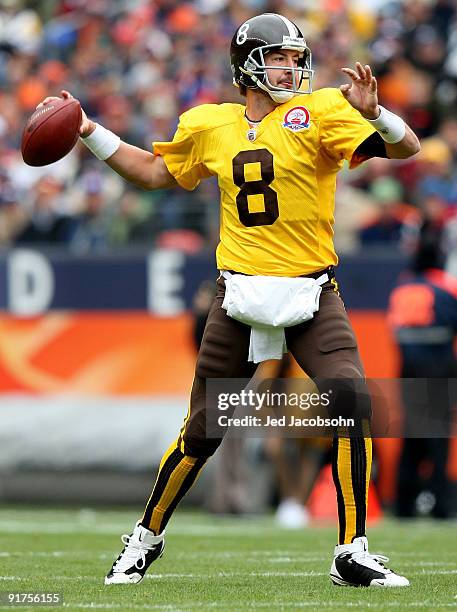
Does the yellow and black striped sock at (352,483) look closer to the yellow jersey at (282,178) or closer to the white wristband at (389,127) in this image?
the yellow jersey at (282,178)

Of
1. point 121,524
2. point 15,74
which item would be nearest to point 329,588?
point 121,524

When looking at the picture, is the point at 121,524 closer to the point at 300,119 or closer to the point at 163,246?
the point at 163,246

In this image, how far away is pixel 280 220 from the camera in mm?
5246

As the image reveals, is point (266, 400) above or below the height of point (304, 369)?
below

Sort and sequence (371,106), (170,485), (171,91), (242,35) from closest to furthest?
(371,106), (170,485), (242,35), (171,91)

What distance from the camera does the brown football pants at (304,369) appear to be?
507 centimetres

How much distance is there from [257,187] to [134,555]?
145cm

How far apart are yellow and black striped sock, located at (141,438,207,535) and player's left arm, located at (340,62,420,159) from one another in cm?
139

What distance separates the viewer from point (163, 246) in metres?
11.4

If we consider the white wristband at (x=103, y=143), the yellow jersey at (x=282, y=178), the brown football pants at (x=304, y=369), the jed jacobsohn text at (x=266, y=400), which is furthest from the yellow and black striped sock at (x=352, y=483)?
the white wristband at (x=103, y=143)

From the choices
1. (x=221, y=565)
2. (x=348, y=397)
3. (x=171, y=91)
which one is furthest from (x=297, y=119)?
(x=171, y=91)

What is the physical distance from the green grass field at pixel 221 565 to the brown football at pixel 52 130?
164 centimetres

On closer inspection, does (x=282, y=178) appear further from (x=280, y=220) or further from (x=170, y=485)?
(x=170, y=485)

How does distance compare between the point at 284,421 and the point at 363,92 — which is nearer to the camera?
the point at 363,92
